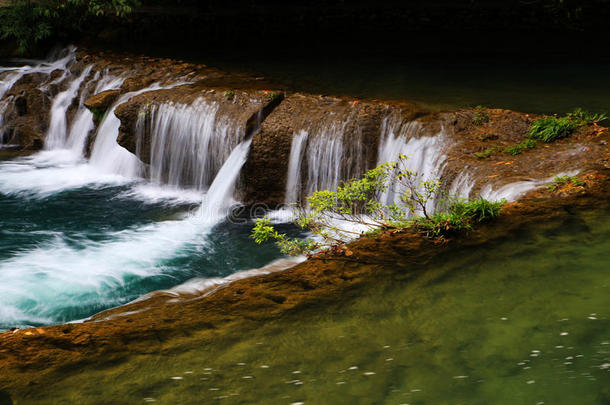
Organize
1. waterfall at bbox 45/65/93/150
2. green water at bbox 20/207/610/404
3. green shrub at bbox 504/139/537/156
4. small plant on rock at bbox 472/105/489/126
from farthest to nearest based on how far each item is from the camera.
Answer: waterfall at bbox 45/65/93/150
small plant on rock at bbox 472/105/489/126
green shrub at bbox 504/139/537/156
green water at bbox 20/207/610/404

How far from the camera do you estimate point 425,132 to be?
26.2 ft

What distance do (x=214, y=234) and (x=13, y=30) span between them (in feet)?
31.7

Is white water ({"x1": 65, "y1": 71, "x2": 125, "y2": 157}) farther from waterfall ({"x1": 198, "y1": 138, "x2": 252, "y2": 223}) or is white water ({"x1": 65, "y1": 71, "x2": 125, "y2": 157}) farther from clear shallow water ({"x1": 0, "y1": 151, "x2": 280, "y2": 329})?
waterfall ({"x1": 198, "y1": 138, "x2": 252, "y2": 223})

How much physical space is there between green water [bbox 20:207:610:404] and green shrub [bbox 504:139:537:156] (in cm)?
261

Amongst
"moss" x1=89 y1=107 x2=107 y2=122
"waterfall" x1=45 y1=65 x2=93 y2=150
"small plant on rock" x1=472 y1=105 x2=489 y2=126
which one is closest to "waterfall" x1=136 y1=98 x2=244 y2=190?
"moss" x1=89 y1=107 x2=107 y2=122

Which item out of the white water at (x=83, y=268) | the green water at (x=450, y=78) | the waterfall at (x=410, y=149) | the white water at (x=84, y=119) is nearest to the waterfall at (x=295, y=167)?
the waterfall at (x=410, y=149)

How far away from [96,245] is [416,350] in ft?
16.9

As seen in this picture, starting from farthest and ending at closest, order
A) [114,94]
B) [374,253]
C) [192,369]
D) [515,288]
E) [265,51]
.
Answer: [265,51] < [114,94] < [374,253] < [515,288] < [192,369]

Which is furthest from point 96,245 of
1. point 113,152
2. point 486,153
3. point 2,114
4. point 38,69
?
point 38,69

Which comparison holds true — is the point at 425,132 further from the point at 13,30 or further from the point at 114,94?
the point at 13,30

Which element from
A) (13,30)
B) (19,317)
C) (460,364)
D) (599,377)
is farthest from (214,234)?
(13,30)

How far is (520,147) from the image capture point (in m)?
7.31

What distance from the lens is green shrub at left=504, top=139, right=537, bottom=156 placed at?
7230 mm

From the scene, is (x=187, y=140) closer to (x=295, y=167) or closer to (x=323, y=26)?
(x=295, y=167)
